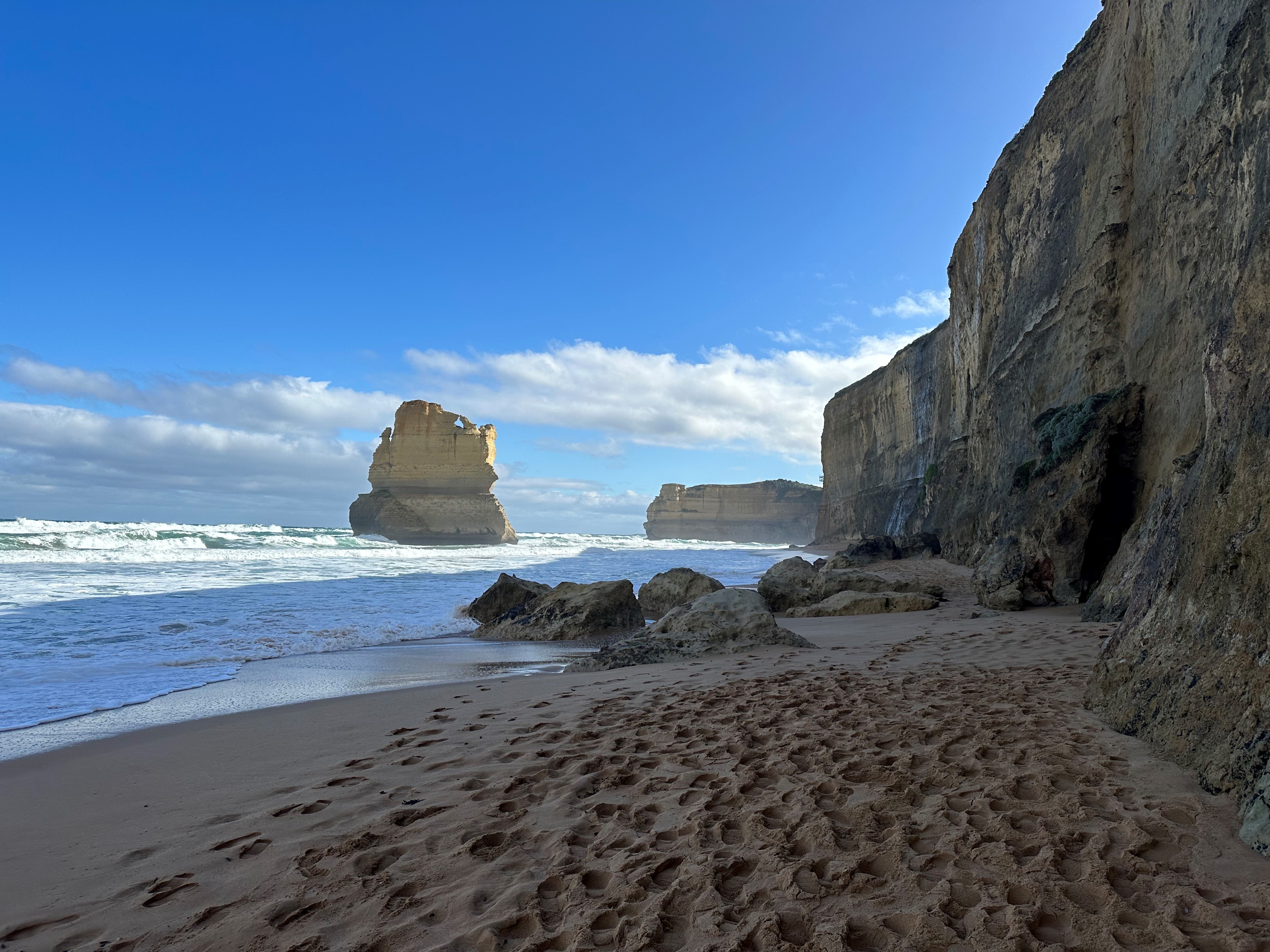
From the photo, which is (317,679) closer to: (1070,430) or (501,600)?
(501,600)

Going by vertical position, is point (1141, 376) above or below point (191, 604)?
above

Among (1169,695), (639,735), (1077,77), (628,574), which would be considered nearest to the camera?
(1169,695)

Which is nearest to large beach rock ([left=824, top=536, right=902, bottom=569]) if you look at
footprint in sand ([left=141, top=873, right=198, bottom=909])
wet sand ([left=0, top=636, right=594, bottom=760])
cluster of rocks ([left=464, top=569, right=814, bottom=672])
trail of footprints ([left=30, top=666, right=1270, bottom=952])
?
cluster of rocks ([left=464, top=569, right=814, bottom=672])

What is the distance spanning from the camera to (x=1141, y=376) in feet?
31.2

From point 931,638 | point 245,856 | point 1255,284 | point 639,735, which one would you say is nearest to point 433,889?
point 245,856

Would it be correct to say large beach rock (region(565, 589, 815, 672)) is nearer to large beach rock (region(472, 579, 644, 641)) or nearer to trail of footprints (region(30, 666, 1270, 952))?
large beach rock (region(472, 579, 644, 641))

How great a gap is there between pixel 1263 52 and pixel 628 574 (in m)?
16.7

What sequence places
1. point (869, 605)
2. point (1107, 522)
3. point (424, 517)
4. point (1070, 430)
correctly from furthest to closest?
point (424, 517)
point (869, 605)
point (1070, 430)
point (1107, 522)

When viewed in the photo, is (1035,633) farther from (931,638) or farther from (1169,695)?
(1169,695)

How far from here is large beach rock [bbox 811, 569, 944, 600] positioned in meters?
11.0

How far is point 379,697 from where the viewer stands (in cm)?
530

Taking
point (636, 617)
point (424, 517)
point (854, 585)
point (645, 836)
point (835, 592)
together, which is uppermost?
point (424, 517)

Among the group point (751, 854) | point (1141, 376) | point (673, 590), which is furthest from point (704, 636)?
point (1141, 376)

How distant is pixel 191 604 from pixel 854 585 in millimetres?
10956
